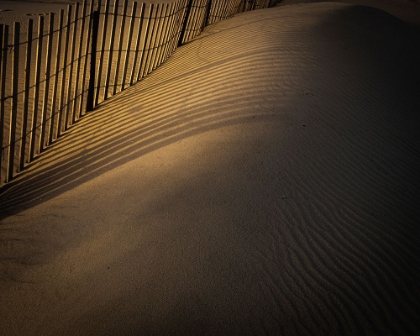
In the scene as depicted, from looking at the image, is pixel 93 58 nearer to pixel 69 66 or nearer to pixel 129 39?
pixel 69 66

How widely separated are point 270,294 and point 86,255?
5.31ft

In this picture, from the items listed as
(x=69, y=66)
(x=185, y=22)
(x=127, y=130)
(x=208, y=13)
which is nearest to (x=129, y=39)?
(x=69, y=66)

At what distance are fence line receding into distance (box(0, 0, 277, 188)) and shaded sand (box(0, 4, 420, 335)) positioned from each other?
0.29 m

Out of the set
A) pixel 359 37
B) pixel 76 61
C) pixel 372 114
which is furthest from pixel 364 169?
pixel 359 37

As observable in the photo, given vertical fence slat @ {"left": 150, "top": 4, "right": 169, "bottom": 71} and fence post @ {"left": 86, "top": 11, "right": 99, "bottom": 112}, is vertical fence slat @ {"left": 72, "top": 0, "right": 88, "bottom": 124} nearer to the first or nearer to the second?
fence post @ {"left": 86, "top": 11, "right": 99, "bottom": 112}

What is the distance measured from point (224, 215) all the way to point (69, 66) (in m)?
2.94

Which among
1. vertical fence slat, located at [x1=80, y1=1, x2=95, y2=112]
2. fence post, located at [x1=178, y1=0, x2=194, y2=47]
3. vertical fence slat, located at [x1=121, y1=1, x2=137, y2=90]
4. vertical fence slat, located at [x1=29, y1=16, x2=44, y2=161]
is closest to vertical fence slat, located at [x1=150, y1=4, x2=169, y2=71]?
vertical fence slat, located at [x1=121, y1=1, x2=137, y2=90]

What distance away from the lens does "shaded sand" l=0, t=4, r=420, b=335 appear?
111 inches

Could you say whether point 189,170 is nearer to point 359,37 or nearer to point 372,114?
point 372,114

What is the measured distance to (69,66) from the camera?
4766mm

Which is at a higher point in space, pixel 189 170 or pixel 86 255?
pixel 189 170

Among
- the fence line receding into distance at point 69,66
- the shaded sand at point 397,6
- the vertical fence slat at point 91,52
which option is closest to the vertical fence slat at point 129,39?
the fence line receding into distance at point 69,66

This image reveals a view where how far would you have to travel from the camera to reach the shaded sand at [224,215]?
2.83m

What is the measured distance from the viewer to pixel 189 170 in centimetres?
414
